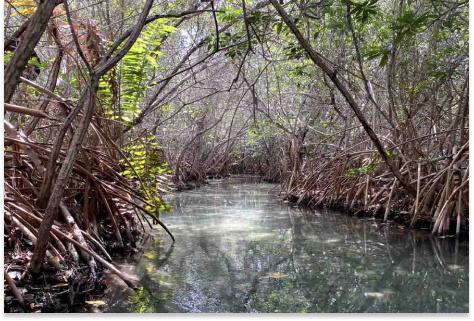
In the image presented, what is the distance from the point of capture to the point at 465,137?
4688 mm

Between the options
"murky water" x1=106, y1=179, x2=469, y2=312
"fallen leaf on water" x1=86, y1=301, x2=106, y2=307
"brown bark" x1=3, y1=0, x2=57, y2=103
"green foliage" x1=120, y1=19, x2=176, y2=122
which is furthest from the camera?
"green foliage" x1=120, y1=19, x2=176, y2=122

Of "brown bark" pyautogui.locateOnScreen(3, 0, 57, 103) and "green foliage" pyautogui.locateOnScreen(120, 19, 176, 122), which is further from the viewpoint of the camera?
"green foliage" pyautogui.locateOnScreen(120, 19, 176, 122)

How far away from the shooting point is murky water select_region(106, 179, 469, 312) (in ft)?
8.27

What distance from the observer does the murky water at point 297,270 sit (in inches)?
99.2

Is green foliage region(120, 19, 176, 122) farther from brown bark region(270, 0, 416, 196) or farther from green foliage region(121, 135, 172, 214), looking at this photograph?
brown bark region(270, 0, 416, 196)

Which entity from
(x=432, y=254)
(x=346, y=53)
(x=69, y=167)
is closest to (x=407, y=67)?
(x=346, y=53)

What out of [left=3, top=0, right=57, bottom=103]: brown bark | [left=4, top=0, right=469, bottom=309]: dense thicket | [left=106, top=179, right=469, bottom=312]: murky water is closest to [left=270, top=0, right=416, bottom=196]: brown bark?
[left=4, top=0, right=469, bottom=309]: dense thicket

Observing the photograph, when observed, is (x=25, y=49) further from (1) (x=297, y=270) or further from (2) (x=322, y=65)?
(1) (x=297, y=270)

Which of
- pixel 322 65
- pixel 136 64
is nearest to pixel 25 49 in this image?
pixel 322 65

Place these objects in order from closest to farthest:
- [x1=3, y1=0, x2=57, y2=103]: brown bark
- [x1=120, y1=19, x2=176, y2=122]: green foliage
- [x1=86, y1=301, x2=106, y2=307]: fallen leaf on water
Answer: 1. [x1=3, y1=0, x2=57, y2=103]: brown bark
2. [x1=86, y1=301, x2=106, y2=307]: fallen leaf on water
3. [x1=120, y1=19, x2=176, y2=122]: green foliage

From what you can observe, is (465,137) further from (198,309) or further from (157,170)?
(198,309)

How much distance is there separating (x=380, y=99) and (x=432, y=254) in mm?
4167

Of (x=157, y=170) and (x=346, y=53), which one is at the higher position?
(x=346, y=53)

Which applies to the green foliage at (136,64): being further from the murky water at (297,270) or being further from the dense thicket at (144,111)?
the murky water at (297,270)
